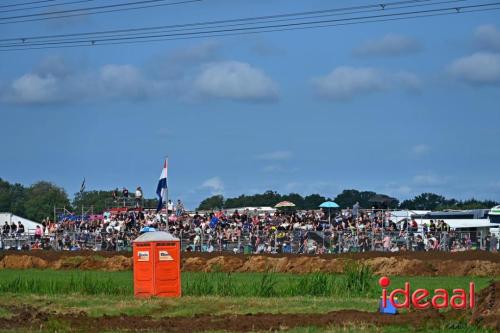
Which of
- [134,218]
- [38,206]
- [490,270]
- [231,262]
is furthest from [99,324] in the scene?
[38,206]

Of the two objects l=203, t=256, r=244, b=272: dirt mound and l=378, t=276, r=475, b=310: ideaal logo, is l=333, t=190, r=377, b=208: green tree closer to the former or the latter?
l=203, t=256, r=244, b=272: dirt mound

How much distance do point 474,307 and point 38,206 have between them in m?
135

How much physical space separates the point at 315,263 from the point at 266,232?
1537 cm

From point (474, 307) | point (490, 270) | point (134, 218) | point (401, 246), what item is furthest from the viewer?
point (134, 218)

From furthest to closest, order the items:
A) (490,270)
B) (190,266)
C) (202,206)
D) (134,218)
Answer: (202,206) → (134,218) → (190,266) → (490,270)

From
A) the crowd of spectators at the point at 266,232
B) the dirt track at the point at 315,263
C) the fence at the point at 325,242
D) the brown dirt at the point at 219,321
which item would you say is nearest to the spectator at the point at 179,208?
the crowd of spectators at the point at 266,232

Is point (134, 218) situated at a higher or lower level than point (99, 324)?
higher

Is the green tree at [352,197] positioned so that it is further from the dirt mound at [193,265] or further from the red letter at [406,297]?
the red letter at [406,297]

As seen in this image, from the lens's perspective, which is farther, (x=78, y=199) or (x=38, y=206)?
(x=38, y=206)

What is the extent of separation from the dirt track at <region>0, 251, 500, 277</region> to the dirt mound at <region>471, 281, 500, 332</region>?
20.0 m

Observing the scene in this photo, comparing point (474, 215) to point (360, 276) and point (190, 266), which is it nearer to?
→ point (190, 266)

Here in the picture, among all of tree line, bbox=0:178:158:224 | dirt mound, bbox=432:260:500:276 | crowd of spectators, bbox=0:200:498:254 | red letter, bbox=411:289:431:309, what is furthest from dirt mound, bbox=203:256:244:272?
tree line, bbox=0:178:158:224

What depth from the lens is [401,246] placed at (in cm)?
5553

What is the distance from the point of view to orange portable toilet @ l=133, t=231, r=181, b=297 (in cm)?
2719
